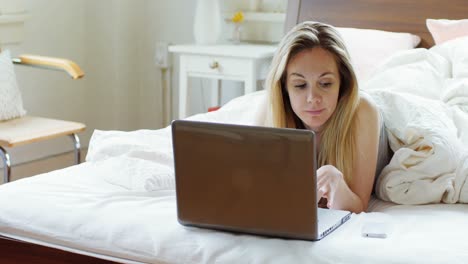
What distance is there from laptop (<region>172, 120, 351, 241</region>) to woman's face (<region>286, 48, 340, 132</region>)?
33cm

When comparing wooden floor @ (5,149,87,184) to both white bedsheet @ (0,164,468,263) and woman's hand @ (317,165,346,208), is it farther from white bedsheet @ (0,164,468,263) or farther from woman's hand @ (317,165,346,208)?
woman's hand @ (317,165,346,208)

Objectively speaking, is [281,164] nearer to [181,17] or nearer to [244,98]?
[244,98]

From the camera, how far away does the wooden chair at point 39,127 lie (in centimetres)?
287

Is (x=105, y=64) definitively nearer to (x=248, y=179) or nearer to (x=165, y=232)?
(x=165, y=232)

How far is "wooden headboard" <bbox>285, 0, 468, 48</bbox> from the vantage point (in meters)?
3.02

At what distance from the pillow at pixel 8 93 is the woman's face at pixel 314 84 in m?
1.49

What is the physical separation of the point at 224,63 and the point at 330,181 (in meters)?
1.74

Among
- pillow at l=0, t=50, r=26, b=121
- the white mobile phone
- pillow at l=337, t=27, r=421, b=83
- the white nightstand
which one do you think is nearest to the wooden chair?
pillow at l=0, t=50, r=26, b=121

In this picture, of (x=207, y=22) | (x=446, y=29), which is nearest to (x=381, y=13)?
(x=446, y=29)

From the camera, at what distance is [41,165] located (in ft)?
12.3

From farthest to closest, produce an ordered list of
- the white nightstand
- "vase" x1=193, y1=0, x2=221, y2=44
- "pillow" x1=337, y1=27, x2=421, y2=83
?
"vase" x1=193, y1=0, x2=221, y2=44 → the white nightstand → "pillow" x1=337, y1=27, x2=421, y2=83

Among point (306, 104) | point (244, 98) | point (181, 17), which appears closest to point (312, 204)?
point (306, 104)

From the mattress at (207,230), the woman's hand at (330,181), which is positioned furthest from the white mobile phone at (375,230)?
the woman's hand at (330,181)

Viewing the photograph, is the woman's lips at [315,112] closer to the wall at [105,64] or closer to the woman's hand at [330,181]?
the woman's hand at [330,181]
